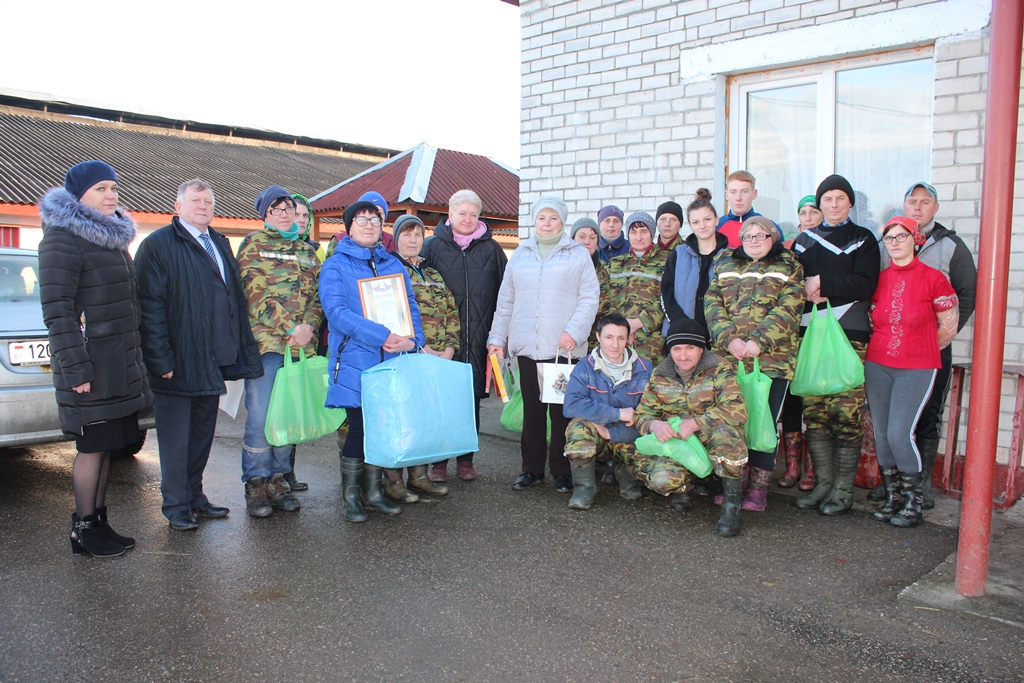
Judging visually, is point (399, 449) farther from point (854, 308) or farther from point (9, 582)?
point (854, 308)

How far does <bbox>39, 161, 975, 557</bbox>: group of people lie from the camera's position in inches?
156

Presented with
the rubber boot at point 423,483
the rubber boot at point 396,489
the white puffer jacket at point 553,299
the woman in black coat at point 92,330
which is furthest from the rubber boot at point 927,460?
the woman in black coat at point 92,330

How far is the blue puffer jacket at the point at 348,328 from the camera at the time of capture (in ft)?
14.4

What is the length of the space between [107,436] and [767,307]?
3.58 metres

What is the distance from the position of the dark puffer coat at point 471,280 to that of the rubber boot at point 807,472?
2.21m

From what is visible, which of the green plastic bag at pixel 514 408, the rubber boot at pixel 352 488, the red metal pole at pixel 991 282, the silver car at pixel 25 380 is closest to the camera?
the red metal pole at pixel 991 282

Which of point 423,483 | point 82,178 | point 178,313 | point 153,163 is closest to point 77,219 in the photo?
point 82,178

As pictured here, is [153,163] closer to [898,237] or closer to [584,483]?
[584,483]

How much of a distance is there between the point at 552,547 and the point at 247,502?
1.89 m

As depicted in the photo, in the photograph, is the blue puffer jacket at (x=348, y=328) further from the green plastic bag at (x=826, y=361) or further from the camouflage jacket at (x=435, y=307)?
the green plastic bag at (x=826, y=361)

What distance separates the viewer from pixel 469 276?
17.5 ft

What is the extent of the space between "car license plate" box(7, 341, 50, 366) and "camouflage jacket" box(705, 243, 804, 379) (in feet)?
Result: 13.5

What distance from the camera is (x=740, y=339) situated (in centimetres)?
457

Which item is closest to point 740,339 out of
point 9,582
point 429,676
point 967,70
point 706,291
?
point 706,291
